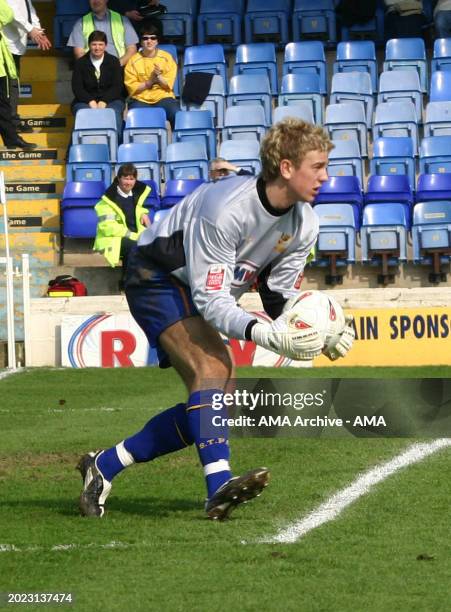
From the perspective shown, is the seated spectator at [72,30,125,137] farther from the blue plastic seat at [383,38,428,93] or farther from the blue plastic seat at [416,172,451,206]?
the blue plastic seat at [416,172,451,206]

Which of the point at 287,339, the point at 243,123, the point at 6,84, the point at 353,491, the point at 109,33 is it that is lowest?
the point at 353,491

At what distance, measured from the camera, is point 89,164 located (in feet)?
61.0

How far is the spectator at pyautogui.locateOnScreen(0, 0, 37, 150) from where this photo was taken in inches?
740

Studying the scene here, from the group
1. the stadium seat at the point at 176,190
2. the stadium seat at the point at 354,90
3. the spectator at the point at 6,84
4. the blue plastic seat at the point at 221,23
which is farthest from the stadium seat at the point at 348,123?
the spectator at the point at 6,84

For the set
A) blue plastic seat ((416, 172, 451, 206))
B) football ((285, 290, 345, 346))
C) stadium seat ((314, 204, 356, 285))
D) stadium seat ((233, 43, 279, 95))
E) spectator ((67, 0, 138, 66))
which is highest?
spectator ((67, 0, 138, 66))

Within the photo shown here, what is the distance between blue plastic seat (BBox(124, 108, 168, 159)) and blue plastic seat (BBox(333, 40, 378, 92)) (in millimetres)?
2739

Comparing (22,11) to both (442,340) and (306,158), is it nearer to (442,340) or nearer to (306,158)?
(442,340)

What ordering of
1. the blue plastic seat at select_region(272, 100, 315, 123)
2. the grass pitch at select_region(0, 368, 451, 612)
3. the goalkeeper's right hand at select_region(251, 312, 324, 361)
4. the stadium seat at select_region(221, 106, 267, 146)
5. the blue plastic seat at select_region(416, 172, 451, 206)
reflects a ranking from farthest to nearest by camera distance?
1. the stadium seat at select_region(221, 106, 267, 146)
2. the blue plastic seat at select_region(272, 100, 315, 123)
3. the blue plastic seat at select_region(416, 172, 451, 206)
4. the goalkeeper's right hand at select_region(251, 312, 324, 361)
5. the grass pitch at select_region(0, 368, 451, 612)

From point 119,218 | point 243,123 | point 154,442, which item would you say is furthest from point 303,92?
point 154,442

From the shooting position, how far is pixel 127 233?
15.9m

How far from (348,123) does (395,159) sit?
1005mm

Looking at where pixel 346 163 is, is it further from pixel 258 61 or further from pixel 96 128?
pixel 96 128

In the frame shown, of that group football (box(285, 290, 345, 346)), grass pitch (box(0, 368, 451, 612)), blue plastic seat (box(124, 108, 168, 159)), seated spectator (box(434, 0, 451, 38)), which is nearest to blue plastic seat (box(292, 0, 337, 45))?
seated spectator (box(434, 0, 451, 38))

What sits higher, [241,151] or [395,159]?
[241,151]
